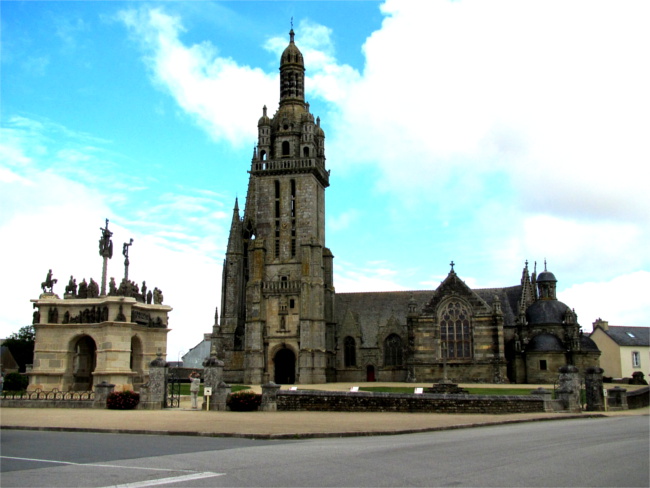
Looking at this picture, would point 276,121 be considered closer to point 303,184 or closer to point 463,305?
point 303,184

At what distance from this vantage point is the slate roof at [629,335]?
69062 millimetres

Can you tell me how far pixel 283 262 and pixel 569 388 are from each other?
41.2 m

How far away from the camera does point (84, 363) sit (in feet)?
113

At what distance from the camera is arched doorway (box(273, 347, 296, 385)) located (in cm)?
6350

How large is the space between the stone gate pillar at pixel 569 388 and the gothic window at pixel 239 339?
42114 mm

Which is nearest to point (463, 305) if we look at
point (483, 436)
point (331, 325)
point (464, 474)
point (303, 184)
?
point (331, 325)

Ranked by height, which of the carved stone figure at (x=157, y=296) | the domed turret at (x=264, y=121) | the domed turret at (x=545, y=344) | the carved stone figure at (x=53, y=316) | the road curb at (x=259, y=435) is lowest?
the road curb at (x=259, y=435)

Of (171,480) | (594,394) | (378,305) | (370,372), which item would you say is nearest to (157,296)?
(594,394)

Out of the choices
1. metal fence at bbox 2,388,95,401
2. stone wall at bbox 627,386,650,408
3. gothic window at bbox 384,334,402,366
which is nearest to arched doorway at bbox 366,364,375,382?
gothic window at bbox 384,334,402,366

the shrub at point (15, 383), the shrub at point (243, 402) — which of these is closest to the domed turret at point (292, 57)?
the shrub at point (15, 383)

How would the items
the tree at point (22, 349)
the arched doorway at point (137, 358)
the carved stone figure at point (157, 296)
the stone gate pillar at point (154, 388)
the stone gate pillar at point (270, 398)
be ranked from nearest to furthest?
the stone gate pillar at point (154, 388)
the stone gate pillar at point (270, 398)
the arched doorway at point (137, 358)
the carved stone figure at point (157, 296)
the tree at point (22, 349)

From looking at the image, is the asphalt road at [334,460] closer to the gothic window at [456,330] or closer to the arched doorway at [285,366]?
the gothic window at [456,330]

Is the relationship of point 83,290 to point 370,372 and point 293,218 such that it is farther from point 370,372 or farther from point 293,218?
point 370,372

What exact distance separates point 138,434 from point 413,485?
10829 millimetres
